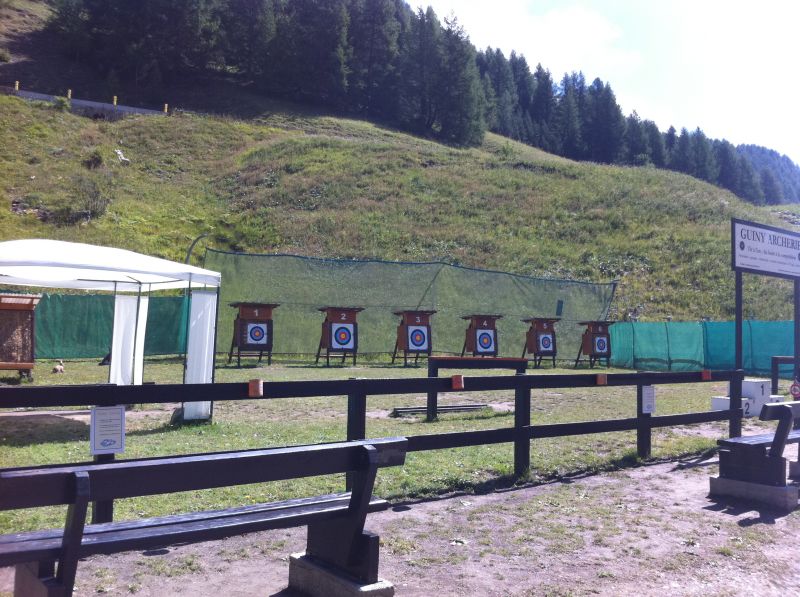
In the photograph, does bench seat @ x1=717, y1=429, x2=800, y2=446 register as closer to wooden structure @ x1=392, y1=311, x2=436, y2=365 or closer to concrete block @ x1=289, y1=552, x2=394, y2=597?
concrete block @ x1=289, y1=552, x2=394, y2=597

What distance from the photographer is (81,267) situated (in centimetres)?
896

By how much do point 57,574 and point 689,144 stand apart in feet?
407

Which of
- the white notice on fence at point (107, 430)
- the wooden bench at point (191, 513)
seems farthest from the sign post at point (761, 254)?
the white notice on fence at point (107, 430)

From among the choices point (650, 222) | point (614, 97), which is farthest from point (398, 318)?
point (614, 97)

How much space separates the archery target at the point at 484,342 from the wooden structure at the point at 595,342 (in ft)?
10.3

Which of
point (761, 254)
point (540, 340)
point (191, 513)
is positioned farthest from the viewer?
point (540, 340)

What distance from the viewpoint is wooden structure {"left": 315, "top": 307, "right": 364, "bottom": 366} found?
66.4 ft

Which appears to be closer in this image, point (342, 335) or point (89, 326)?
point (342, 335)

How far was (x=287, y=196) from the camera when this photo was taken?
42.4 meters

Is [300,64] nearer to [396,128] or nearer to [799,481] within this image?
[396,128]

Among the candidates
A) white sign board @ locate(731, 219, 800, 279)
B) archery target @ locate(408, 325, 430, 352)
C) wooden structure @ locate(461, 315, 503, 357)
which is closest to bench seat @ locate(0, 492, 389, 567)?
white sign board @ locate(731, 219, 800, 279)

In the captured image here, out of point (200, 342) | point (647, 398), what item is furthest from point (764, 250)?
point (200, 342)

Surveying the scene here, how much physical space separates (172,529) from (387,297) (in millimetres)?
19147

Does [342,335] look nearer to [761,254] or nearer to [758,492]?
[761,254]
